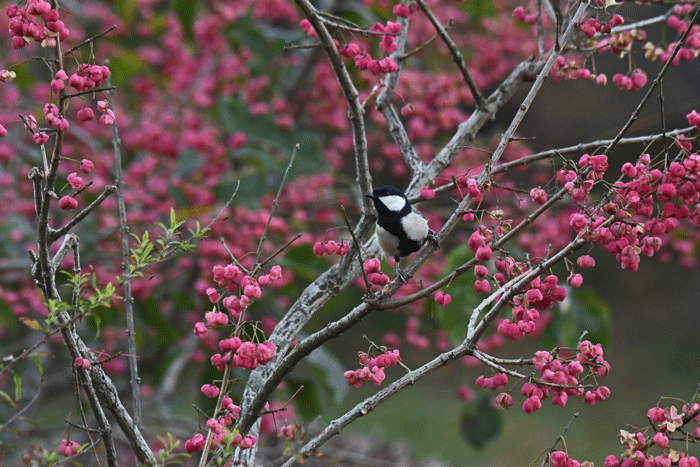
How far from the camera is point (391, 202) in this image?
1509mm

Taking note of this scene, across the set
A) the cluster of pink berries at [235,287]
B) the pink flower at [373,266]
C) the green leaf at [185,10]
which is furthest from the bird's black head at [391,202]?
the green leaf at [185,10]

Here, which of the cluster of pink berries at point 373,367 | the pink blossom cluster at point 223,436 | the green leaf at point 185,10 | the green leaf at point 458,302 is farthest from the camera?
the green leaf at point 185,10

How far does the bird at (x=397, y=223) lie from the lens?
1.49 metres

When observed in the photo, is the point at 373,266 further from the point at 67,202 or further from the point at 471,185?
the point at 67,202

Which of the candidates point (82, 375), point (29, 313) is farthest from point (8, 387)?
point (82, 375)

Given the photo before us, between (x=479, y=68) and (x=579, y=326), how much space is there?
1.87 metres

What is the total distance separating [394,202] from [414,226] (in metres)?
0.08

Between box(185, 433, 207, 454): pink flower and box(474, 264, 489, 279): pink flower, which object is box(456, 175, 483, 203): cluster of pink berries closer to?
box(474, 264, 489, 279): pink flower

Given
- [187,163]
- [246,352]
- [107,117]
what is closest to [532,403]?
[246,352]

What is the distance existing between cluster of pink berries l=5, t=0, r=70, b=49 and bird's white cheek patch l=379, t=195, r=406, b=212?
817 mm

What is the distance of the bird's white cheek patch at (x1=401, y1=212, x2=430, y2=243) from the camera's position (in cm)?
149

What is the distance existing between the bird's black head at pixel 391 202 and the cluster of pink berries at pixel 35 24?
79 cm

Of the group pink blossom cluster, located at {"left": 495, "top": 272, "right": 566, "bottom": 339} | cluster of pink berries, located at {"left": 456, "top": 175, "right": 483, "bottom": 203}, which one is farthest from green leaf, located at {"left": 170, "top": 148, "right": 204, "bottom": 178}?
pink blossom cluster, located at {"left": 495, "top": 272, "right": 566, "bottom": 339}

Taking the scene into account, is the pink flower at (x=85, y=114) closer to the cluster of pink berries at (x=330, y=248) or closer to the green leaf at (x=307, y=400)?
the cluster of pink berries at (x=330, y=248)
